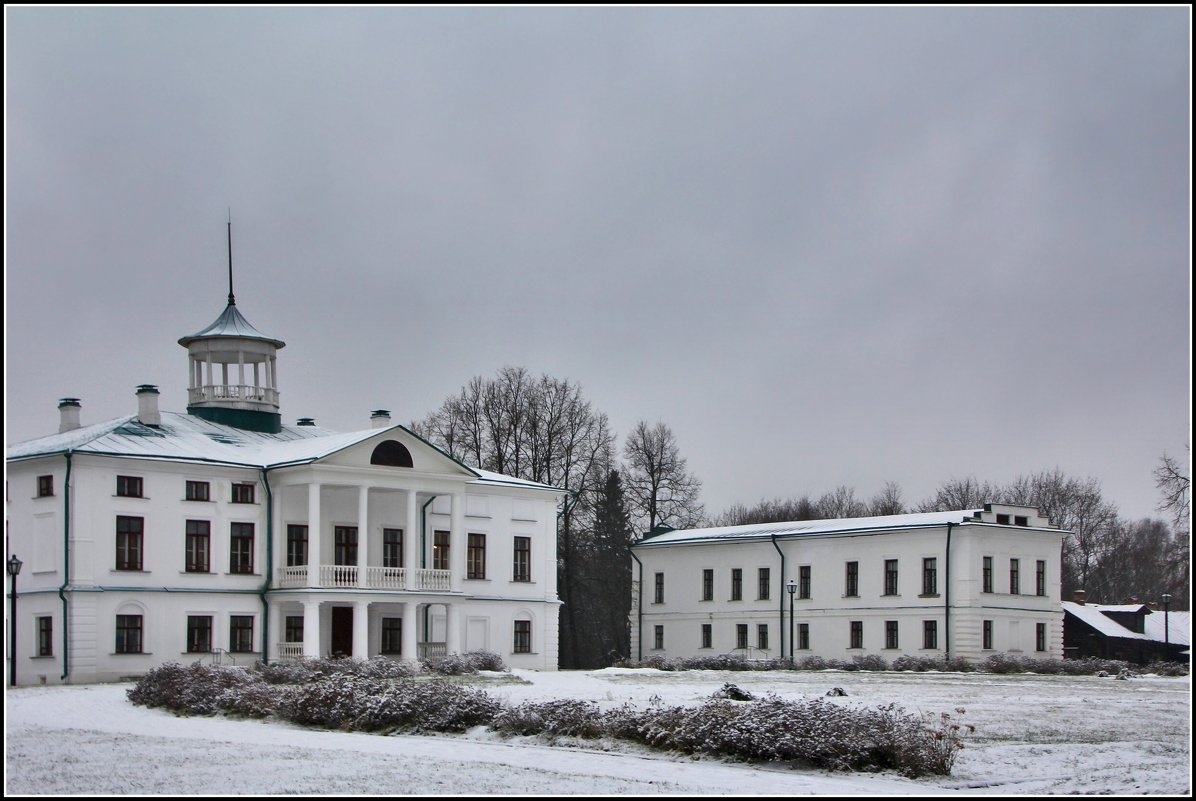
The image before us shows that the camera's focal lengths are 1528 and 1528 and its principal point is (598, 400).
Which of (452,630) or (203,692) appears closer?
(203,692)

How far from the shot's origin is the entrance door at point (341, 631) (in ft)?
137

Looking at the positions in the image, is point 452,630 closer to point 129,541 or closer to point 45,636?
point 129,541

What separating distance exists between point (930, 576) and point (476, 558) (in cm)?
1550

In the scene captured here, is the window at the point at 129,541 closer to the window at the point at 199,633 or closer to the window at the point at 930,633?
the window at the point at 199,633

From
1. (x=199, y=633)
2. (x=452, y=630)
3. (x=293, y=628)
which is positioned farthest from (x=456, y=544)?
(x=199, y=633)

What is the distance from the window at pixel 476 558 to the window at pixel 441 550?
65 centimetres

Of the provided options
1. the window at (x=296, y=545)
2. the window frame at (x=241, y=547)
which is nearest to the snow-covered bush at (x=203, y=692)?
the window frame at (x=241, y=547)

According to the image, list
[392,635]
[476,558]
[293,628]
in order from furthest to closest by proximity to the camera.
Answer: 1. [476,558]
2. [392,635]
3. [293,628]

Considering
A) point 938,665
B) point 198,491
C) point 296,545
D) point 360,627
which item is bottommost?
point 938,665

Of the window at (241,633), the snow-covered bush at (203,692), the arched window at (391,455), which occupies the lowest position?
the window at (241,633)

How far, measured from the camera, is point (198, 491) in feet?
128

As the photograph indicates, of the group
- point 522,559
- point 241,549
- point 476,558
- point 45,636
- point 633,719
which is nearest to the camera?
point 633,719

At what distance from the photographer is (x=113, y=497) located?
37375 mm

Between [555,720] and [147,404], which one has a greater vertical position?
[147,404]
